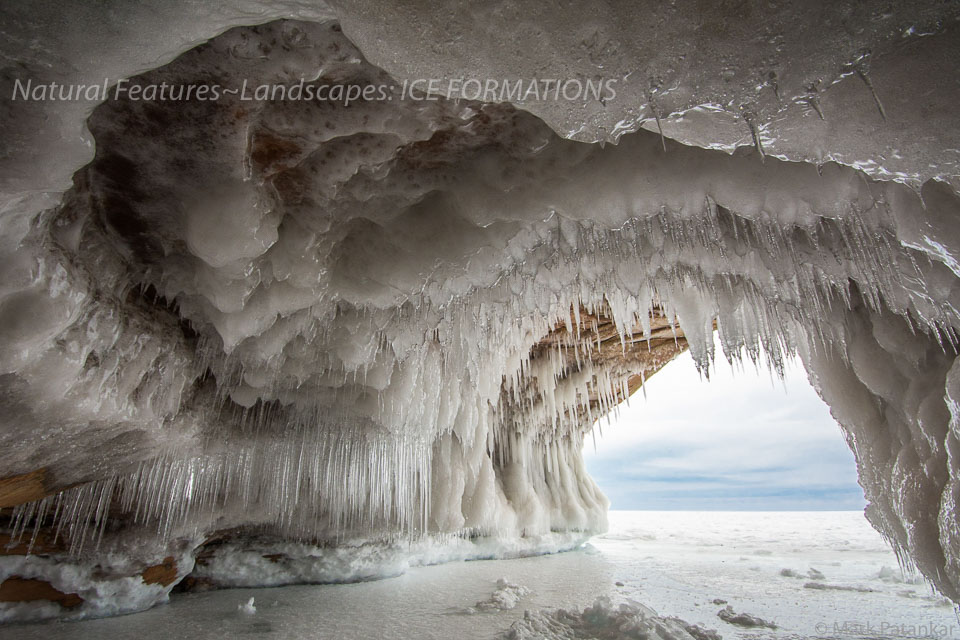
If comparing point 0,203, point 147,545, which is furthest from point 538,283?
point 147,545

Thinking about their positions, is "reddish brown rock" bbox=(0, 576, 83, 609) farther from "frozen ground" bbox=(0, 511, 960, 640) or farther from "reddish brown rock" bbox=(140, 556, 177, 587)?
"reddish brown rock" bbox=(140, 556, 177, 587)

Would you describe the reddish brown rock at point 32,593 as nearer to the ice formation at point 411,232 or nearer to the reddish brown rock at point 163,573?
the ice formation at point 411,232

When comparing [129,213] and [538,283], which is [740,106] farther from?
[129,213]

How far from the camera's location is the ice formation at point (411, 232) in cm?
113

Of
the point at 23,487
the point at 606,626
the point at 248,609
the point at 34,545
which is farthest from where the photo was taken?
the point at 248,609

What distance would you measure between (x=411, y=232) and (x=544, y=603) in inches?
135

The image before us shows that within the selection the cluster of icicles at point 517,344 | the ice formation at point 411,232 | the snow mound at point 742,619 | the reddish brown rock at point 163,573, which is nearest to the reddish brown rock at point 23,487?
the ice formation at point 411,232

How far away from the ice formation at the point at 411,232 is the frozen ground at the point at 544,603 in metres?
0.72

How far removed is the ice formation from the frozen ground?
716 mm

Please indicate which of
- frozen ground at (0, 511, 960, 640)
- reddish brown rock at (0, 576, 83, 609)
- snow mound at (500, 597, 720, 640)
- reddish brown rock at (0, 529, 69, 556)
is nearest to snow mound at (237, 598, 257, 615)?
frozen ground at (0, 511, 960, 640)

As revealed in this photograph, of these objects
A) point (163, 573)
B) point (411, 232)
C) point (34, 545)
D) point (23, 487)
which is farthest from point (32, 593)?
point (411, 232)

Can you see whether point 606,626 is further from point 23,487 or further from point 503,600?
point 23,487

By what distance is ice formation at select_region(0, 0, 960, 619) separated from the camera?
113cm

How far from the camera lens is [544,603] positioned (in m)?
4.02
